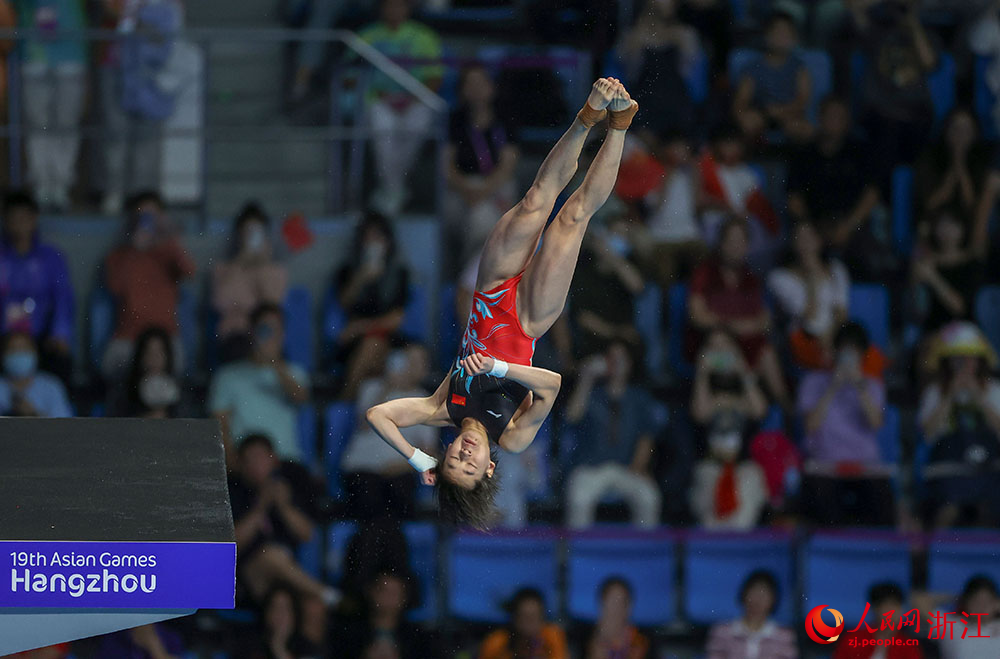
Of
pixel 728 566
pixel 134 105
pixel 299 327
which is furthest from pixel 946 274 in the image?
pixel 134 105

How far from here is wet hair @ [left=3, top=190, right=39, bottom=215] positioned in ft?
29.3

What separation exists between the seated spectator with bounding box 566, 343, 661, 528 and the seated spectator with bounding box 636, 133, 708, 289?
2.78ft

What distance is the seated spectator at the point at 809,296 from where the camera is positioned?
29.7 ft

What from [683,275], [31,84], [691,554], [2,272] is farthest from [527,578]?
[31,84]

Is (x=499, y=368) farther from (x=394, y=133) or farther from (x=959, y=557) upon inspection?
(x=959, y=557)

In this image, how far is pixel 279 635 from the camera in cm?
807

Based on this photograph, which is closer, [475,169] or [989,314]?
[475,169]

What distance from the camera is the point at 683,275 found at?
925 centimetres

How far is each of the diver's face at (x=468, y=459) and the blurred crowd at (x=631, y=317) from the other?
2.37 meters

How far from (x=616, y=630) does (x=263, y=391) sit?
256cm

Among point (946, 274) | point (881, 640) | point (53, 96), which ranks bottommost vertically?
point (881, 640)

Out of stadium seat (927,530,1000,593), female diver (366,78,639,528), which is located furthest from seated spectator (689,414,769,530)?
female diver (366,78,639,528)

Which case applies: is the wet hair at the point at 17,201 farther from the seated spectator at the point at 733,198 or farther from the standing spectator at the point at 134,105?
the seated spectator at the point at 733,198

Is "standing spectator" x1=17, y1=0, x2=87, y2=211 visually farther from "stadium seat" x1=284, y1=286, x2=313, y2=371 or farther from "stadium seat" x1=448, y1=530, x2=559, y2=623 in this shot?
"stadium seat" x1=448, y1=530, x2=559, y2=623
